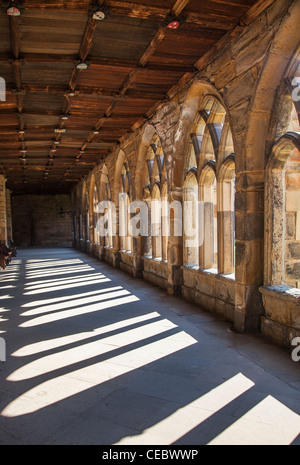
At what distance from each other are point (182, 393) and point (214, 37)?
3.29 metres

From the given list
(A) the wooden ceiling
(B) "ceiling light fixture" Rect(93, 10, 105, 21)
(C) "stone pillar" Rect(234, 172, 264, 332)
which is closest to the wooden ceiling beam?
(A) the wooden ceiling

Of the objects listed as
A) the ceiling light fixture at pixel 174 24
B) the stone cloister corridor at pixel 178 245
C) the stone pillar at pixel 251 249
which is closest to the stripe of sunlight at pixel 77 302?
the stone cloister corridor at pixel 178 245

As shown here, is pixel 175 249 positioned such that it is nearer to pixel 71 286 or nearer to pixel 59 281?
pixel 71 286

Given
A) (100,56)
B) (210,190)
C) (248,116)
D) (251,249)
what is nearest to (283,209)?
(251,249)

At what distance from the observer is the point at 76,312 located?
15.5ft

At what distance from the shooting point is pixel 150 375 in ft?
8.82

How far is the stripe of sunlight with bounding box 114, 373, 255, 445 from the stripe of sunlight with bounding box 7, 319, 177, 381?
112cm

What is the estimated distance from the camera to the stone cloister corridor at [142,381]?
1.95 m

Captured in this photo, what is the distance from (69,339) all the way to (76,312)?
1129mm

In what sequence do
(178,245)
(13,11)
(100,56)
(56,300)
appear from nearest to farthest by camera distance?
(13,11) → (100,56) → (56,300) → (178,245)

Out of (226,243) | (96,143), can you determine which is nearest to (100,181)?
(96,143)

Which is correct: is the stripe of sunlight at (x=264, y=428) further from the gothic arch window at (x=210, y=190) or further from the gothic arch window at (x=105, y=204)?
the gothic arch window at (x=105, y=204)

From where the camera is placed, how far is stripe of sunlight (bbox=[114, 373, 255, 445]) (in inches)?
75.4
